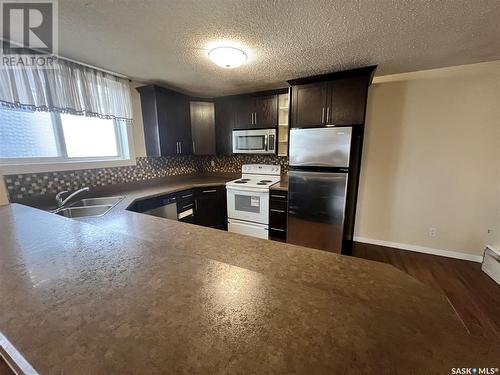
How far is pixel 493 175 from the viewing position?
2.24 m

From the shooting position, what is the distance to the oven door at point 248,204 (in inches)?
111

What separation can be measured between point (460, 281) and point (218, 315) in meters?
2.88

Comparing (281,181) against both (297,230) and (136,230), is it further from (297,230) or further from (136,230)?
(136,230)

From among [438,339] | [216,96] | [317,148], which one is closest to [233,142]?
[216,96]

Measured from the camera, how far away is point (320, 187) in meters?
2.47

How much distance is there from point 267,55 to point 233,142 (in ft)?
4.89

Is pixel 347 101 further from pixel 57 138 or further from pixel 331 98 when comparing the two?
pixel 57 138

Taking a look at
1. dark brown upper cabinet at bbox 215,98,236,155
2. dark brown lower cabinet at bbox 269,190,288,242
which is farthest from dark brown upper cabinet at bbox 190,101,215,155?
dark brown lower cabinet at bbox 269,190,288,242

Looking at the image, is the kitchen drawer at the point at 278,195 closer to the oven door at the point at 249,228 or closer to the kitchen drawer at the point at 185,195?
the oven door at the point at 249,228

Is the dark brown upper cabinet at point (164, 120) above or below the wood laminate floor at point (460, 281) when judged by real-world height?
above

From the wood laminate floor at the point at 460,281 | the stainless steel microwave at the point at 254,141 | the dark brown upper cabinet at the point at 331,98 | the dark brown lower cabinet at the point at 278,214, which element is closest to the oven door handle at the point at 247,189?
the dark brown lower cabinet at the point at 278,214

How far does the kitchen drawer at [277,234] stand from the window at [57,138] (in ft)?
7.48

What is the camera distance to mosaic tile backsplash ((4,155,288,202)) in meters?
1.85

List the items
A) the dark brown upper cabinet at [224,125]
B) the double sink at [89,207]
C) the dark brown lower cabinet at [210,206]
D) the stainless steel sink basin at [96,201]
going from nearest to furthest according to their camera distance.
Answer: the double sink at [89,207] < the stainless steel sink basin at [96,201] < the dark brown lower cabinet at [210,206] < the dark brown upper cabinet at [224,125]
